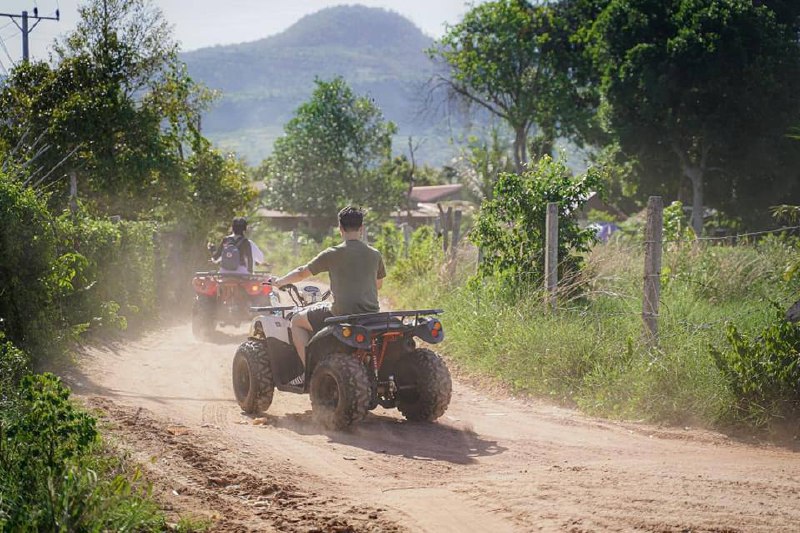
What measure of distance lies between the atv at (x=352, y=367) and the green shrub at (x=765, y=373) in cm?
265

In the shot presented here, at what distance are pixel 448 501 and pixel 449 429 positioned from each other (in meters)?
2.65

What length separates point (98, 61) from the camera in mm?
18406

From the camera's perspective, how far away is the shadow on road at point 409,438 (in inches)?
290

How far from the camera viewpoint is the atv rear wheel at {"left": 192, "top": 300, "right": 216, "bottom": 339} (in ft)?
49.5

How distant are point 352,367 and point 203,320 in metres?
7.95

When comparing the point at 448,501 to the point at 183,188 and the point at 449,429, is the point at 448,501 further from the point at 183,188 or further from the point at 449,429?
the point at 183,188

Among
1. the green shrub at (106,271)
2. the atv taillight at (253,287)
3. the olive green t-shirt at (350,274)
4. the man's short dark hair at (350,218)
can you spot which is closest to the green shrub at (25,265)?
the green shrub at (106,271)

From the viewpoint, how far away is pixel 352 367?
775 cm

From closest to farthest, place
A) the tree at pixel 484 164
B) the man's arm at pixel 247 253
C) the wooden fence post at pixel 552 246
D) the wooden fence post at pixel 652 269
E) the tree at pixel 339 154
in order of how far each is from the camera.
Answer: the wooden fence post at pixel 652 269, the wooden fence post at pixel 552 246, the man's arm at pixel 247 253, the tree at pixel 484 164, the tree at pixel 339 154

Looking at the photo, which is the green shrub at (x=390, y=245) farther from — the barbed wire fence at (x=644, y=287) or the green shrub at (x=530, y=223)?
the green shrub at (x=530, y=223)

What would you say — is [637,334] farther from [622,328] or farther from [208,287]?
[208,287]

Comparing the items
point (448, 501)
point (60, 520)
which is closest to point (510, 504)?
point (448, 501)

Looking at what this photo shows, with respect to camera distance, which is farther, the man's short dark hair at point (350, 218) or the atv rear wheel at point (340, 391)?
the man's short dark hair at point (350, 218)

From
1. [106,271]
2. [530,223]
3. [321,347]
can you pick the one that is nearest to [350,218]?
[321,347]
